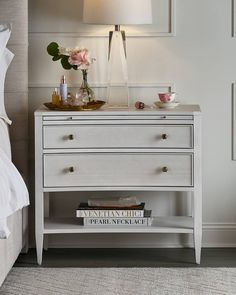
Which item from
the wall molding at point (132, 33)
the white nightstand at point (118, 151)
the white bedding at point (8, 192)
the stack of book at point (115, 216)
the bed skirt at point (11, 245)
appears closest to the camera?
the white bedding at point (8, 192)

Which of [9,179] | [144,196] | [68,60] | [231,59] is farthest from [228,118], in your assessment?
[9,179]

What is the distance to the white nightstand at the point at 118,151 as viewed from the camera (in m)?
4.15

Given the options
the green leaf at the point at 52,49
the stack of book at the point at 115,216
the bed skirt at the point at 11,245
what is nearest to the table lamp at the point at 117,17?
the green leaf at the point at 52,49

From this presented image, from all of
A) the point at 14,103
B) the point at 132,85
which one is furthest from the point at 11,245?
the point at 132,85

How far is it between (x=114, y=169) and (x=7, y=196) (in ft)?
2.63

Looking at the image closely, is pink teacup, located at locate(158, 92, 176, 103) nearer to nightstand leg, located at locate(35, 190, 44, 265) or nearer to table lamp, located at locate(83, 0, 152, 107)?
table lamp, located at locate(83, 0, 152, 107)

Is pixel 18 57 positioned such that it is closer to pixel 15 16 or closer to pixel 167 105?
pixel 15 16

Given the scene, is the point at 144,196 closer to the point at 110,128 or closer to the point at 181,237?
the point at 181,237

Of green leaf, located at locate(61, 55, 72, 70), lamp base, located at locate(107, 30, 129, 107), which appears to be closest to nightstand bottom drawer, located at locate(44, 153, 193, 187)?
lamp base, located at locate(107, 30, 129, 107)

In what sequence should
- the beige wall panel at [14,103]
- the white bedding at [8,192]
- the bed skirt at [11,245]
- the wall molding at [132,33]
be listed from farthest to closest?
the wall molding at [132,33] → the beige wall panel at [14,103] → the bed skirt at [11,245] → the white bedding at [8,192]

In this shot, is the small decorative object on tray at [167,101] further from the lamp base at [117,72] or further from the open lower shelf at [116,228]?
the open lower shelf at [116,228]

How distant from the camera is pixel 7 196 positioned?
3.53 m

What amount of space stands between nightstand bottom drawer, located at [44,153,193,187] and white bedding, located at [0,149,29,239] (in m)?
0.41

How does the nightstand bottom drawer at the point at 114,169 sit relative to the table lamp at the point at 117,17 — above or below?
below
